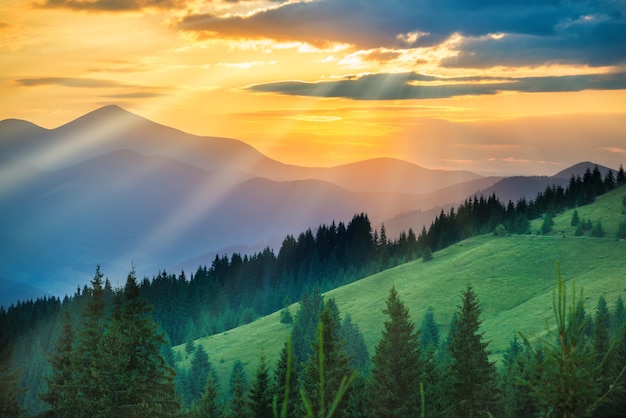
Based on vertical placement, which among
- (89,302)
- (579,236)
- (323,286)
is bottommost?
(323,286)

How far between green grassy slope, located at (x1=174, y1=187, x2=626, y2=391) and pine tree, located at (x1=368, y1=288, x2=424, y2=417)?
157 ft

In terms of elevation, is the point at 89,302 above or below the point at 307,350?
above

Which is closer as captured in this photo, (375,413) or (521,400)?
(375,413)

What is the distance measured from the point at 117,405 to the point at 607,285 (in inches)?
3567

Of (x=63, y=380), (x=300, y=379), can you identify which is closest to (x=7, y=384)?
(x=63, y=380)

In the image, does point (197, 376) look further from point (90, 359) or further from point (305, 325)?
point (90, 359)

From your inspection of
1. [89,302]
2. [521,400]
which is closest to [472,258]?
[521,400]

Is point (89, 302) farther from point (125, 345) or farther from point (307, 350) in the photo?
point (307, 350)

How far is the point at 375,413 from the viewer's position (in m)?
46.0

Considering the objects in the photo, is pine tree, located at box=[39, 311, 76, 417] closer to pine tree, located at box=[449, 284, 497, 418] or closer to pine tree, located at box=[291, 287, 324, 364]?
pine tree, located at box=[449, 284, 497, 418]

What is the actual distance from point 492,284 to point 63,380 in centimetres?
9160

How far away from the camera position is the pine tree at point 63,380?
40.0 meters

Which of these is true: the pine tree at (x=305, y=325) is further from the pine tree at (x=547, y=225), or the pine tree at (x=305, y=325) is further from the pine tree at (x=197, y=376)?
the pine tree at (x=547, y=225)

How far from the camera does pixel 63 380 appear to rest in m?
45.8
